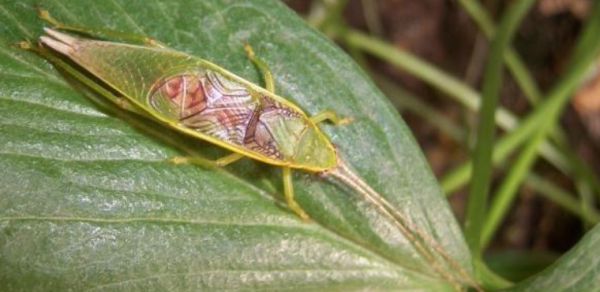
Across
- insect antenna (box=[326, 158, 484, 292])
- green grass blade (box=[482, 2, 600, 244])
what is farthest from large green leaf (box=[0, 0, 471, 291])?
green grass blade (box=[482, 2, 600, 244])

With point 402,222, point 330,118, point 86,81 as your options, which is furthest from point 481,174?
point 86,81

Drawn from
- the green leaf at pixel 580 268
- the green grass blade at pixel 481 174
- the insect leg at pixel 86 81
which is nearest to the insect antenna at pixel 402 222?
the green grass blade at pixel 481 174

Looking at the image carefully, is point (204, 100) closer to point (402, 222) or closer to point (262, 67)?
point (262, 67)

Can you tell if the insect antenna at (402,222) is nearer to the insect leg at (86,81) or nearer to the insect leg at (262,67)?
the insect leg at (262,67)

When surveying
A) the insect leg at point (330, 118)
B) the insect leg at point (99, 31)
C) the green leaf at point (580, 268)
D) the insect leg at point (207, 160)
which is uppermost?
the insect leg at point (99, 31)

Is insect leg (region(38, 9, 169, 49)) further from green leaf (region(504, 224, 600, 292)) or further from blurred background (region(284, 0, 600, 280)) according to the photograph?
blurred background (region(284, 0, 600, 280))

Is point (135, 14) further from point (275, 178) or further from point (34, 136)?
point (275, 178)
